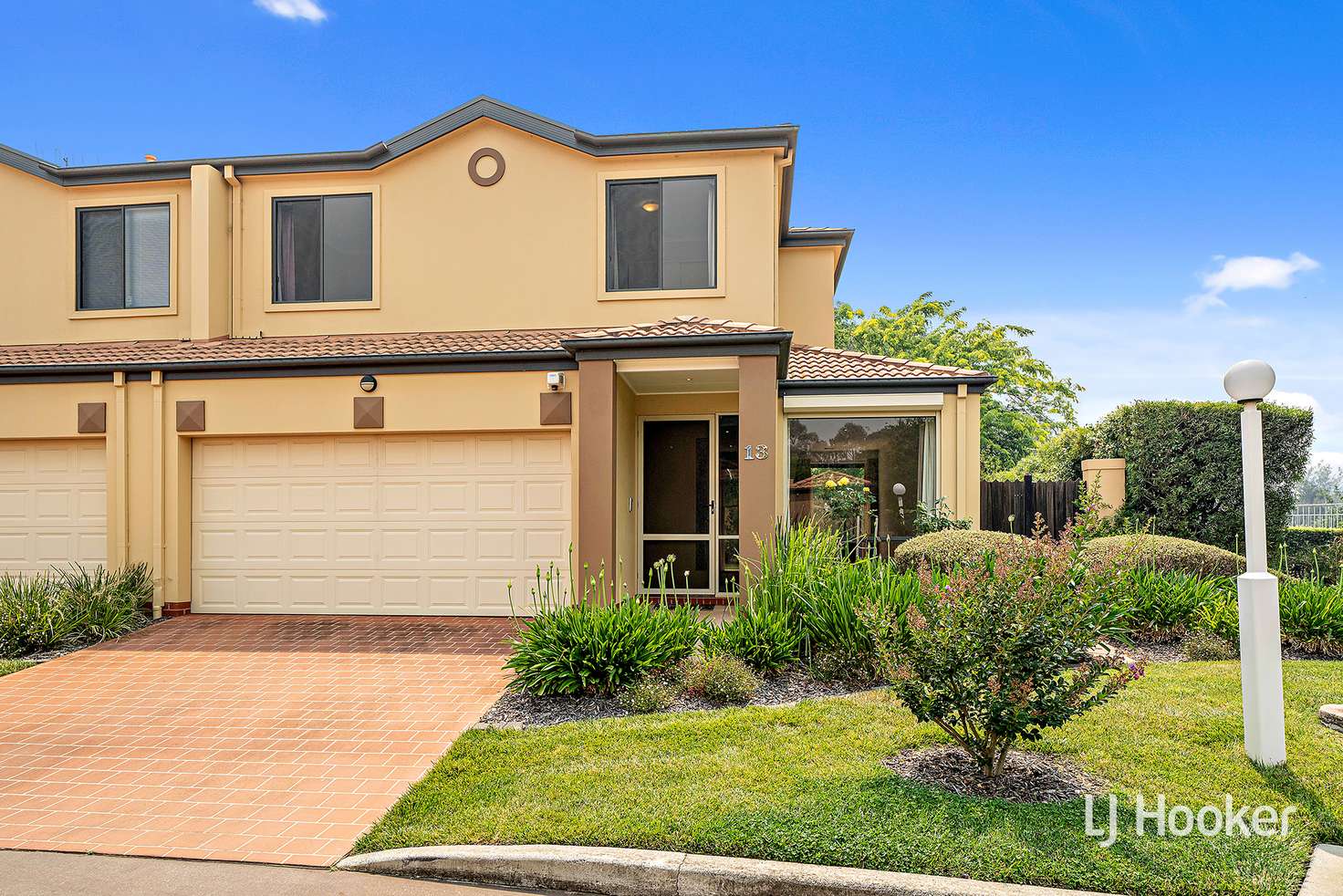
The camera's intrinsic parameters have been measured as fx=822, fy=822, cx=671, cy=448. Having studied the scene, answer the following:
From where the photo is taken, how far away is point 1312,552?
38.9 feet

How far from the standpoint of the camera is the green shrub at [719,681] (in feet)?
21.1

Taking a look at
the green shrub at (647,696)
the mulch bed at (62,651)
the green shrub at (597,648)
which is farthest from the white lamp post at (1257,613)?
the mulch bed at (62,651)

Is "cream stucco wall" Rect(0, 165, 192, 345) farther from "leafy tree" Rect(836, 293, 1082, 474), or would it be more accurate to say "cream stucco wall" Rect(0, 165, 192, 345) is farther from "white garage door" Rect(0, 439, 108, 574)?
"leafy tree" Rect(836, 293, 1082, 474)

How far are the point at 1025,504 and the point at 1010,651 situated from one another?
925 cm

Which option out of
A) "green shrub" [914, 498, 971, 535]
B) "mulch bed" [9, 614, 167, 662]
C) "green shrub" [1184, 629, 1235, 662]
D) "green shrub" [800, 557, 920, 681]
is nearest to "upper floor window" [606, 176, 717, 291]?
"green shrub" [914, 498, 971, 535]

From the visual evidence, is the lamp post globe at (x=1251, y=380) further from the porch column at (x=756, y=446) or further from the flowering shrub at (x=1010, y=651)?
the porch column at (x=756, y=446)

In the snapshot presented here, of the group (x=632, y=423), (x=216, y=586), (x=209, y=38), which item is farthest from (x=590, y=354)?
(x=209, y=38)

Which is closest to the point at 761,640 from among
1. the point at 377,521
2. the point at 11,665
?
the point at 377,521

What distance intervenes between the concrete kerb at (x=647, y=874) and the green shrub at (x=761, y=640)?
3093mm

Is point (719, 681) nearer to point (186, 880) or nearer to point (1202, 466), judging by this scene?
point (186, 880)

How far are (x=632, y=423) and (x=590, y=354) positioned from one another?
2136mm

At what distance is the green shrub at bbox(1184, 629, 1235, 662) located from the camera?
7.63m

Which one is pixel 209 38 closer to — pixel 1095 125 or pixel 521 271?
pixel 521 271

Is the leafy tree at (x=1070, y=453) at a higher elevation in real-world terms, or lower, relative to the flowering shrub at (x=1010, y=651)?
higher
